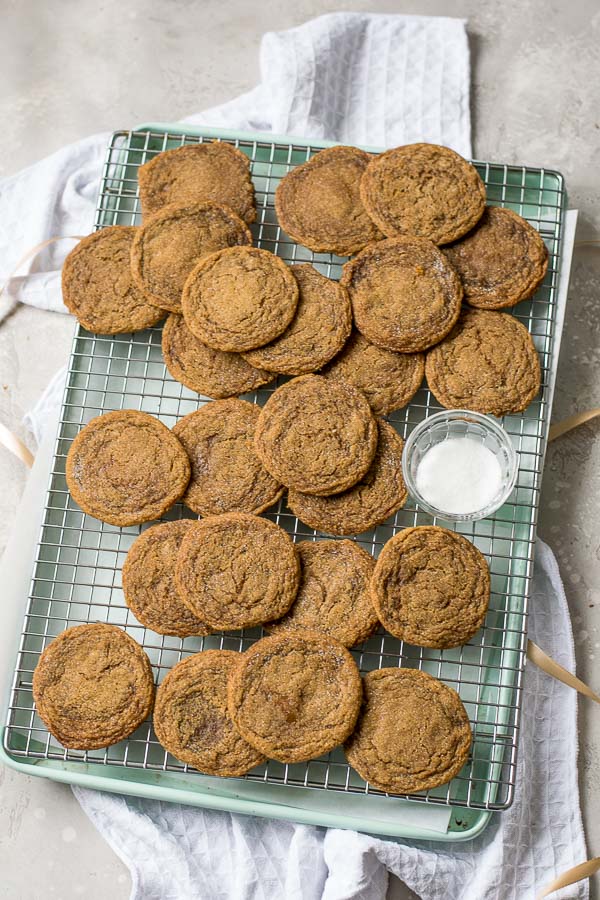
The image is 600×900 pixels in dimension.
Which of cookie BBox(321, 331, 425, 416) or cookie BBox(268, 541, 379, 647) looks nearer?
cookie BBox(268, 541, 379, 647)

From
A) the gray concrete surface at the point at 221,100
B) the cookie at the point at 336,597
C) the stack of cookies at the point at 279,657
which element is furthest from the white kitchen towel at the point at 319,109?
the cookie at the point at 336,597

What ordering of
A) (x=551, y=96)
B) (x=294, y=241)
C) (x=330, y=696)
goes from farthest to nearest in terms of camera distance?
(x=551, y=96), (x=294, y=241), (x=330, y=696)

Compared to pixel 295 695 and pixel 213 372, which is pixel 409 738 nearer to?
pixel 295 695

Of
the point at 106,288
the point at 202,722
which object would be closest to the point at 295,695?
the point at 202,722

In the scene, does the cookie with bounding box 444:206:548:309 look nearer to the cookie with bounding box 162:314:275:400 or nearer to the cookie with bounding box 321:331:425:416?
the cookie with bounding box 321:331:425:416

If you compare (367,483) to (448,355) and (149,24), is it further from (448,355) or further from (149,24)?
(149,24)

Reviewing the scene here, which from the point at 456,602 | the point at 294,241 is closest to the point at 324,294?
the point at 294,241

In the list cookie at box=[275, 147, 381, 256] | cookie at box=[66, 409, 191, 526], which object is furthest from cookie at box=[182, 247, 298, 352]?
cookie at box=[66, 409, 191, 526]
